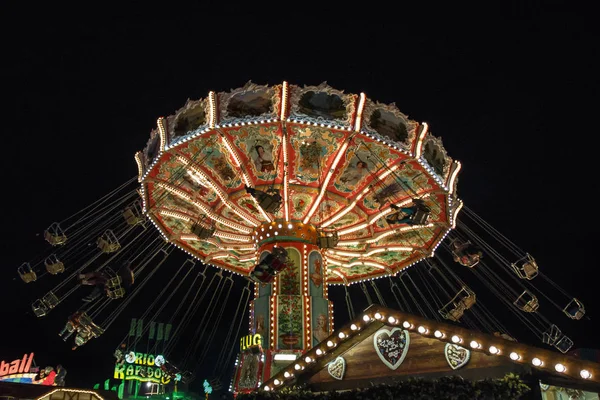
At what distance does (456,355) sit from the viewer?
27.3 ft

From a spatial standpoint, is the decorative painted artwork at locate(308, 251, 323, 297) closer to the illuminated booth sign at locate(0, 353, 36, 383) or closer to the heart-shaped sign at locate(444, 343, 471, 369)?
the heart-shaped sign at locate(444, 343, 471, 369)

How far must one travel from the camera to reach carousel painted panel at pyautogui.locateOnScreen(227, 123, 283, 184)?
14541 mm

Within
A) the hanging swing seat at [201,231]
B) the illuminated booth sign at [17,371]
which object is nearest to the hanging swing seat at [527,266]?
the hanging swing seat at [201,231]

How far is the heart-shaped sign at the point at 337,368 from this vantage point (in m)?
9.49

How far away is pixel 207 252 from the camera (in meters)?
20.9

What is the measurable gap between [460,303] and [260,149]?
8.90 metres

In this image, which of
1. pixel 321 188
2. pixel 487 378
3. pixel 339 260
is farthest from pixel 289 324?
pixel 487 378

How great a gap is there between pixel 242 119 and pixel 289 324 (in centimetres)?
627

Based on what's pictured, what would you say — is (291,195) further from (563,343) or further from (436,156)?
(563,343)

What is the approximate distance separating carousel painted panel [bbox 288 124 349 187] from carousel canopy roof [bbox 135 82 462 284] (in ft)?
0.10

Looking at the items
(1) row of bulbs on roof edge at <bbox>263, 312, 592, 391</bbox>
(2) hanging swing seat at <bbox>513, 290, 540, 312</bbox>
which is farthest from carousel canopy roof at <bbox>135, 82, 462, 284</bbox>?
(1) row of bulbs on roof edge at <bbox>263, 312, 592, 391</bbox>

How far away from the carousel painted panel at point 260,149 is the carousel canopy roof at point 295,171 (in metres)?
0.03

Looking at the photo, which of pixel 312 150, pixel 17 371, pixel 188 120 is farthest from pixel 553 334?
pixel 17 371

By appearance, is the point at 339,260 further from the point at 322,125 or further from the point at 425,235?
the point at 322,125
